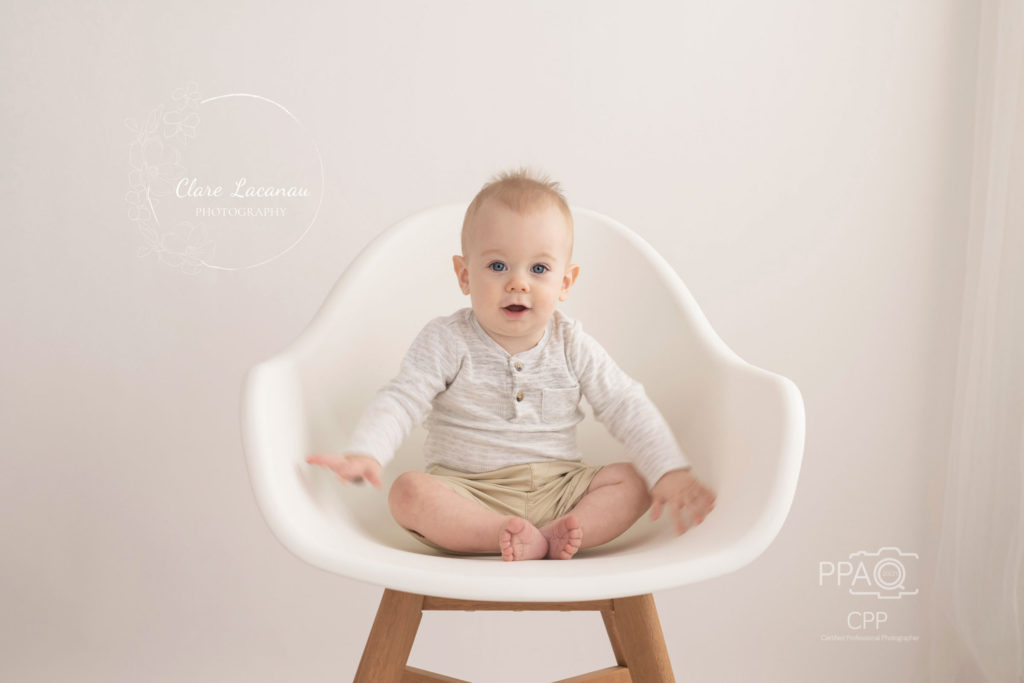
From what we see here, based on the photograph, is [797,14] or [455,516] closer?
[455,516]

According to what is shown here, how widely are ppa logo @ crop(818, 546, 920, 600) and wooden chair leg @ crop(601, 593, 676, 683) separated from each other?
0.76 m

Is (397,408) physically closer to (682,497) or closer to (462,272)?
(462,272)

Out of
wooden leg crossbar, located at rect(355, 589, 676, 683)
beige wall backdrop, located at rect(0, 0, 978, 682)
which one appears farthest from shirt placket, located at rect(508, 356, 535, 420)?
beige wall backdrop, located at rect(0, 0, 978, 682)

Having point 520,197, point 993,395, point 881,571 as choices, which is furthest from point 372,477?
point 881,571

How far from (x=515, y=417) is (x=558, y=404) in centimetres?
6

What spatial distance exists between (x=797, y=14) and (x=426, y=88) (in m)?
0.61

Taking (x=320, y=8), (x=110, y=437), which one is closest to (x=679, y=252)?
(x=320, y=8)

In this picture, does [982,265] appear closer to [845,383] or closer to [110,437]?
[845,383]

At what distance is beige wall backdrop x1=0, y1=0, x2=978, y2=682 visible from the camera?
4.83 ft

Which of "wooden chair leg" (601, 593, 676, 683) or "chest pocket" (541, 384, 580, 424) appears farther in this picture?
"chest pocket" (541, 384, 580, 424)

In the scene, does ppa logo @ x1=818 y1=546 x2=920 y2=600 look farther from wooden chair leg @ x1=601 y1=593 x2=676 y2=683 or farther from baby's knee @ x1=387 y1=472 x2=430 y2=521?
baby's knee @ x1=387 y1=472 x2=430 y2=521

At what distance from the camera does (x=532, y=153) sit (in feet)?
4.96

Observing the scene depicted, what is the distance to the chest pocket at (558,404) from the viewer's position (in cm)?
108

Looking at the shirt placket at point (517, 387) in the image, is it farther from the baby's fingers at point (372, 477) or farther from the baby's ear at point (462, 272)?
the baby's fingers at point (372, 477)
